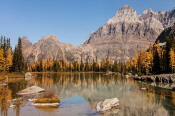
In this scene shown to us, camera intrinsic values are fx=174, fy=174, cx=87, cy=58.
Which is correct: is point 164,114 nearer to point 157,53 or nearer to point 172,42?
point 172,42

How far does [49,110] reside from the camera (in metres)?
25.6

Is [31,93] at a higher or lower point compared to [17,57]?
lower

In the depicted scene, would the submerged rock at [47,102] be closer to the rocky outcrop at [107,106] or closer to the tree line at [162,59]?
the rocky outcrop at [107,106]

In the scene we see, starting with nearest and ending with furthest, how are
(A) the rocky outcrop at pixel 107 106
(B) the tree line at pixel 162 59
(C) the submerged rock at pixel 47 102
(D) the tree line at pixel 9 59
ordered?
(A) the rocky outcrop at pixel 107 106, (C) the submerged rock at pixel 47 102, (B) the tree line at pixel 162 59, (D) the tree line at pixel 9 59

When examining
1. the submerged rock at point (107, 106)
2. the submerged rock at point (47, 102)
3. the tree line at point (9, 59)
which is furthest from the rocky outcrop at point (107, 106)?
the tree line at point (9, 59)

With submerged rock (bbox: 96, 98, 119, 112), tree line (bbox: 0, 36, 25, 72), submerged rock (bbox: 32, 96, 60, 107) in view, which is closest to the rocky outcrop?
submerged rock (bbox: 96, 98, 119, 112)

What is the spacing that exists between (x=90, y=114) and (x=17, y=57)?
320 ft

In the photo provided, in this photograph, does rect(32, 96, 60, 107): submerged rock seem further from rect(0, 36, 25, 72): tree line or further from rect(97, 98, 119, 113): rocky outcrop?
rect(0, 36, 25, 72): tree line

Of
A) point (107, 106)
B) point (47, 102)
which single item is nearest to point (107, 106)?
point (107, 106)

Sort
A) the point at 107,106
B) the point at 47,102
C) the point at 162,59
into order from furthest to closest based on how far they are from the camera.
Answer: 1. the point at 162,59
2. the point at 47,102
3. the point at 107,106

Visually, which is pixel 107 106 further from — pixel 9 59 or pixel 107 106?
pixel 9 59

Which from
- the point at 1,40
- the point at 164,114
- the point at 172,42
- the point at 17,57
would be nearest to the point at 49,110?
the point at 164,114

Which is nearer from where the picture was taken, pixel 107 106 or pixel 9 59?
pixel 107 106

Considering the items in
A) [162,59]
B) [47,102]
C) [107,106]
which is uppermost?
[162,59]
